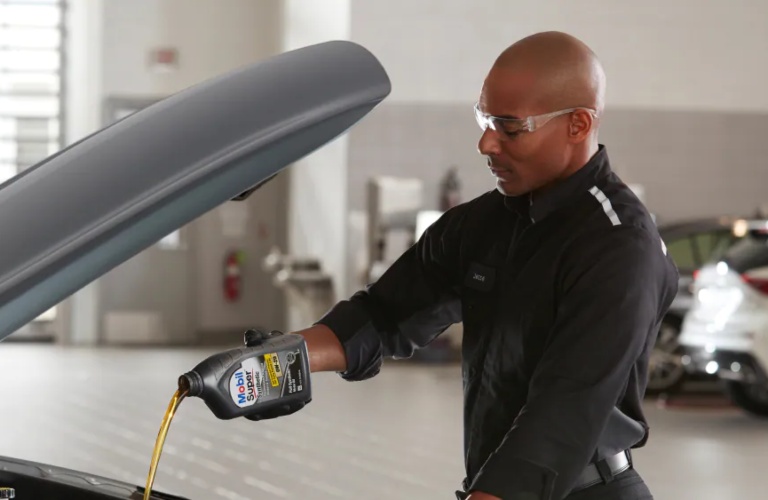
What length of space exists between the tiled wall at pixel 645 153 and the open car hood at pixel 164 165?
13.1 metres

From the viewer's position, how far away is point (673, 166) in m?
15.3

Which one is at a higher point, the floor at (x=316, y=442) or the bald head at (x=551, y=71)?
the bald head at (x=551, y=71)

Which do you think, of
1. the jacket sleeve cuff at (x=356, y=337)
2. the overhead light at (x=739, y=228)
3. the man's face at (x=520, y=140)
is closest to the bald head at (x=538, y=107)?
the man's face at (x=520, y=140)

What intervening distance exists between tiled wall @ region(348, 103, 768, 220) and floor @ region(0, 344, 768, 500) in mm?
3156

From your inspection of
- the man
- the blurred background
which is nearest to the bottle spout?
the man

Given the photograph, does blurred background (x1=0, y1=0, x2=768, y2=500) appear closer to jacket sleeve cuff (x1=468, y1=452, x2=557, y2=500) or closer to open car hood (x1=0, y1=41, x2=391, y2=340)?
jacket sleeve cuff (x1=468, y1=452, x2=557, y2=500)

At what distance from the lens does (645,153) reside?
50.0 feet

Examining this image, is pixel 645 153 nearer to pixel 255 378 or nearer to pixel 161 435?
pixel 255 378

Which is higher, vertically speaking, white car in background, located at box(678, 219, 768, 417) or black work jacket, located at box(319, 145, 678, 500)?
black work jacket, located at box(319, 145, 678, 500)

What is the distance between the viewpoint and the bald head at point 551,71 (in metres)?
1.90

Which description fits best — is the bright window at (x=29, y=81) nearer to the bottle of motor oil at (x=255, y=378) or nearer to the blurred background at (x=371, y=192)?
the blurred background at (x=371, y=192)

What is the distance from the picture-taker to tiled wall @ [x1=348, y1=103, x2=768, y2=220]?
14547 millimetres

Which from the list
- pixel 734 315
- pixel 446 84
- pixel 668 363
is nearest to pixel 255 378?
pixel 734 315

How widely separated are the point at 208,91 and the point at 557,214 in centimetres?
81
